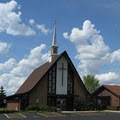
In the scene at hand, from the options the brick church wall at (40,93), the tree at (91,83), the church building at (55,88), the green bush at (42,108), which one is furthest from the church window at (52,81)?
the tree at (91,83)

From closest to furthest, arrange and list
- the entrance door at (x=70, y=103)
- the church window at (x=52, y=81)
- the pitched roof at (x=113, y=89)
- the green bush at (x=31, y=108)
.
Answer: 1. the green bush at (x=31, y=108)
2. the church window at (x=52, y=81)
3. the entrance door at (x=70, y=103)
4. the pitched roof at (x=113, y=89)

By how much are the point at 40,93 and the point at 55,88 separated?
2.77 meters

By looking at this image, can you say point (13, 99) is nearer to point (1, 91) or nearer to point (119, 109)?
point (119, 109)

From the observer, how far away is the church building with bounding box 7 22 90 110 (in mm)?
57969

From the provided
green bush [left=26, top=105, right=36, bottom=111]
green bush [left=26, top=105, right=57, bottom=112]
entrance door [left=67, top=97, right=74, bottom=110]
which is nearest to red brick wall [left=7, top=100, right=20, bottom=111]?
green bush [left=26, top=105, right=36, bottom=111]

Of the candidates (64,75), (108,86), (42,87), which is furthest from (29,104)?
(108,86)

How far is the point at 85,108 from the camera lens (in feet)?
194

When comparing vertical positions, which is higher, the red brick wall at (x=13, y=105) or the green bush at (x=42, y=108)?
the red brick wall at (x=13, y=105)

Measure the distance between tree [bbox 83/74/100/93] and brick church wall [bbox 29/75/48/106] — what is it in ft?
155

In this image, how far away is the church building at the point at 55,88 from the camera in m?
58.0

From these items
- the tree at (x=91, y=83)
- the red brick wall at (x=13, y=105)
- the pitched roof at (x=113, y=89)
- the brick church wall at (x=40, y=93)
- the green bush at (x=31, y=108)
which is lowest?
the green bush at (x=31, y=108)

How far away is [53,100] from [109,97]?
15182mm

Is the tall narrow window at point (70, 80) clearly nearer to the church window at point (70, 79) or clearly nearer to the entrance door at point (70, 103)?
the church window at point (70, 79)

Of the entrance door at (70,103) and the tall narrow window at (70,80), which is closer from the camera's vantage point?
the entrance door at (70,103)
